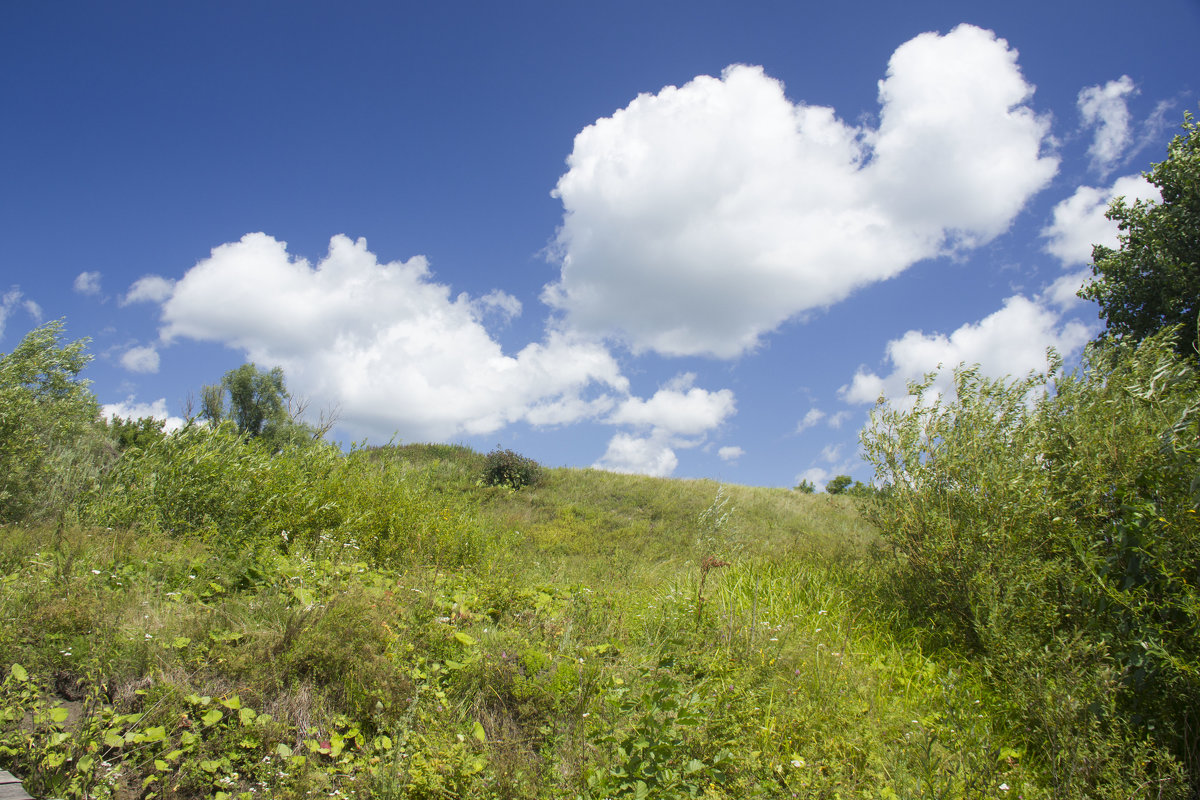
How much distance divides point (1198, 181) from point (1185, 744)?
51.5 ft

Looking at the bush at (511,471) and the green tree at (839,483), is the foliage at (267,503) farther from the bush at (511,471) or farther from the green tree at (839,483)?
the green tree at (839,483)

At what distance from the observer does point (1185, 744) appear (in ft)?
13.1

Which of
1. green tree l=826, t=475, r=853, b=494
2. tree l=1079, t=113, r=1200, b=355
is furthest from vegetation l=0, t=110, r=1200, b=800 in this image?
green tree l=826, t=475, r=853, b=494

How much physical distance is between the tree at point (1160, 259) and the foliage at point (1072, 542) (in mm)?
9226

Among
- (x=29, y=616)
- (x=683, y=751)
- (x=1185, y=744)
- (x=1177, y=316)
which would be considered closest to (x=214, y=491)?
(x=29, y=616)

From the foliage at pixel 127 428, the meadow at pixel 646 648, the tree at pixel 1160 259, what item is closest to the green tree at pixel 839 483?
the tree at pixel 1160 259

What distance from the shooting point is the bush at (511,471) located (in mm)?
20078

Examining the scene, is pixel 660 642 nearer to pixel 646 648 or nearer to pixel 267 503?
pixel 646 648

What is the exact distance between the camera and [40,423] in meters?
9.55

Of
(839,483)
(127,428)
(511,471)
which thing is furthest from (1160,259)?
(127,428)

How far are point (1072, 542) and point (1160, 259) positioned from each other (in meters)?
14.3

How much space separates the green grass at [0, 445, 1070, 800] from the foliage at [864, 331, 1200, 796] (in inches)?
22.7

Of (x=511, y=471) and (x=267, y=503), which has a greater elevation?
(x=511, y=471)

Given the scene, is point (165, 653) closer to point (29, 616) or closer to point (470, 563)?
point (29, 616)
